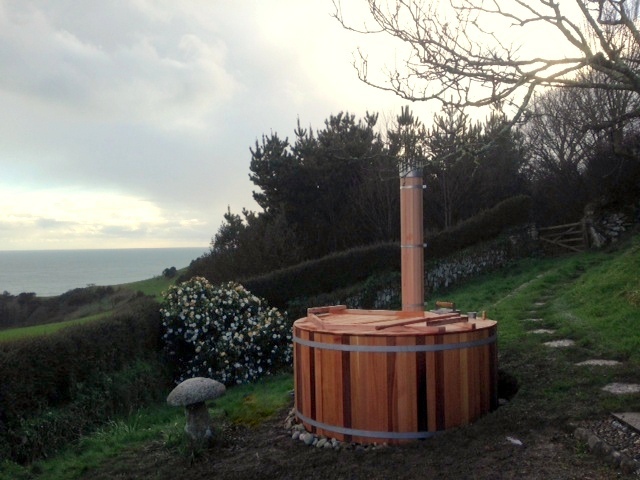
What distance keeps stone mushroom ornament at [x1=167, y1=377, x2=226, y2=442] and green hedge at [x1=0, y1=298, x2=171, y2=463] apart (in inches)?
78.9

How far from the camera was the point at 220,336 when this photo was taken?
10.7 metres

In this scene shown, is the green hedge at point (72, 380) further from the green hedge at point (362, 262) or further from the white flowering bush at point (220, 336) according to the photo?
the green hedge at point (362, 262)

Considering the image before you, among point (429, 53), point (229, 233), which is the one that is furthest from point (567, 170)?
point (429, 53)

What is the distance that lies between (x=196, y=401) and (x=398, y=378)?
1.97m

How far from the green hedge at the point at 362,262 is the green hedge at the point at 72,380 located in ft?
16.2

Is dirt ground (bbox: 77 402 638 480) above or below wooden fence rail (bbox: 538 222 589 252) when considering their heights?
below

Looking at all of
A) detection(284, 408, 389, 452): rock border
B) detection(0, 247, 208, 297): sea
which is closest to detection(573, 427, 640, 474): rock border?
detection(284, 408, 389, 452): rock border

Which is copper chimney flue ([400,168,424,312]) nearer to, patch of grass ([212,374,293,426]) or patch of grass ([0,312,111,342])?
patch of grass ([212,374,293,426])

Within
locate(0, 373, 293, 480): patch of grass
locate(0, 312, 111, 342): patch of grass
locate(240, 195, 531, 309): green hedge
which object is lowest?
locate(0, 373, 293, 480): patch of grass

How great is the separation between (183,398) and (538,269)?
13705 mm

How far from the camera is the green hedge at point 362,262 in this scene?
1480 cm

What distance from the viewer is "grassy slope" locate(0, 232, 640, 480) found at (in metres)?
5.13

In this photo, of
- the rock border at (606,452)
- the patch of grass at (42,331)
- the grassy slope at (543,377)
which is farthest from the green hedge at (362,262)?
the rock border at (606,452)

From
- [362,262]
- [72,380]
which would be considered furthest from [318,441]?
[362,262]
